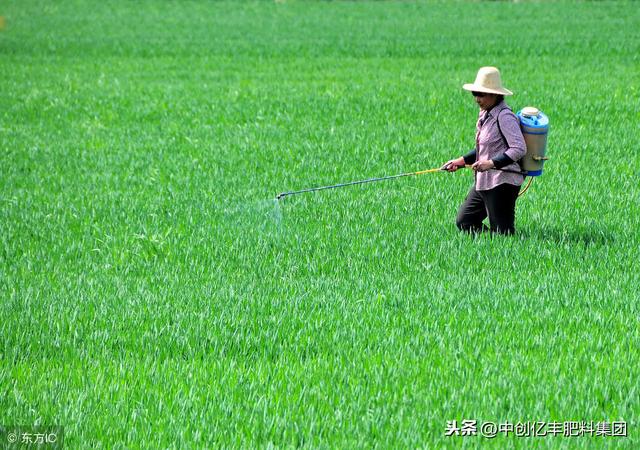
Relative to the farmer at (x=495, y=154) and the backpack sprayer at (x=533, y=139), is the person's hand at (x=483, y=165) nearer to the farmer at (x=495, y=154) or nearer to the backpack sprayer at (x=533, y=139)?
the farmer at (x=495, y=154)

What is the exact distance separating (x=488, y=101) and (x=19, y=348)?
12.9ft

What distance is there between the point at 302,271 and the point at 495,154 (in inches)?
69.8

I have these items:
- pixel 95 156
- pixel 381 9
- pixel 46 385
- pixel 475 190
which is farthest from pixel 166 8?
pixel 46 385

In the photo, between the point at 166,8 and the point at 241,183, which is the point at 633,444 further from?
the point at 166,8

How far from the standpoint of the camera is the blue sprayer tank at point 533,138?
7.35m

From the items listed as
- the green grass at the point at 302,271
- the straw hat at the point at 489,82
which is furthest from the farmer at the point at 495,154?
the green grass at the point at 302,271

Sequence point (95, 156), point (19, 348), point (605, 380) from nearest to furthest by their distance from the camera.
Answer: point (605, 380) < point (19, 348) < point (95, 156)

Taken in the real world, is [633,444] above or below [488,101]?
below

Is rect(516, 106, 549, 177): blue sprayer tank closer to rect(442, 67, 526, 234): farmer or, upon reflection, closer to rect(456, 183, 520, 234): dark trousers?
rect(442, 67, 526, 234): farmer

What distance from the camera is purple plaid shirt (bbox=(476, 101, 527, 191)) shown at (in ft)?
23.9

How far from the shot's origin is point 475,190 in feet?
25.8

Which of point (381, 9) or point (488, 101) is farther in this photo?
point (381, 9)

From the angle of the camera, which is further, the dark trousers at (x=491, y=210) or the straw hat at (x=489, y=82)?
the dark trousers at (x=491, y=210)

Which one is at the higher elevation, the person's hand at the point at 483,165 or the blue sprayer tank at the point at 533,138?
the blue sprayer tank at the point at 533,138
